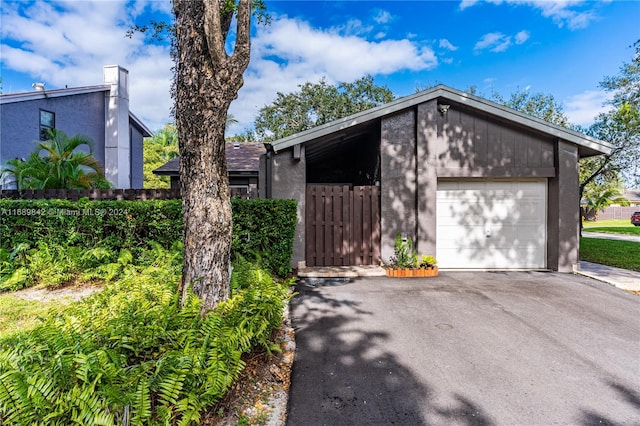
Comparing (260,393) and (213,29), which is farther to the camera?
(213,29)

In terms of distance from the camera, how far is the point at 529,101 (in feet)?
68.7

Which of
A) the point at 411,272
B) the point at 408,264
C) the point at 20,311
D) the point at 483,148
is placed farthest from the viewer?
the point at 483,148

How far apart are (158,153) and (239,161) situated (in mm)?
19104

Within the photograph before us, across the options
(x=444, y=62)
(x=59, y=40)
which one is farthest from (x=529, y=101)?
(x=59, y=40)

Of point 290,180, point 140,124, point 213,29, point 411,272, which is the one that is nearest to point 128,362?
point 213,29

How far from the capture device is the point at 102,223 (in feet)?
19.9

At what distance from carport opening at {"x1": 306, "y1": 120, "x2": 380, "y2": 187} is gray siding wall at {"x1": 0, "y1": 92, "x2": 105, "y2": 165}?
9263 mm

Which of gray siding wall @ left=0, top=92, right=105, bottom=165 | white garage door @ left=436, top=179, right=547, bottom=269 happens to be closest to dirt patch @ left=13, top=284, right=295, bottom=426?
white garage door @ left=436, top=179, right=547, bottom=269

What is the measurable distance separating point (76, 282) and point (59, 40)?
9076 millimetres

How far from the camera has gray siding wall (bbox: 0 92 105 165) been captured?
10227 mm

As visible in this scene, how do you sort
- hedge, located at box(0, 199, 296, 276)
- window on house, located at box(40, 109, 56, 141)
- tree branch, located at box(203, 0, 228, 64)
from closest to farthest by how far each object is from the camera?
tree branch, located at box(203, 0, 228, 64)
hedge, located at box(0, 199, 296, 276)
window on house, located at box(40, 109, 56, 141)

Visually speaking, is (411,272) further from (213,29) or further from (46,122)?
(46,122)

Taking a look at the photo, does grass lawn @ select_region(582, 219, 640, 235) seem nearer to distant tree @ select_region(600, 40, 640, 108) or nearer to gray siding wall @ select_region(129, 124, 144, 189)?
distant tree @ select_region(600, 40, 640, 108)

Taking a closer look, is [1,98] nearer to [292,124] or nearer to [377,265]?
[377,265]
